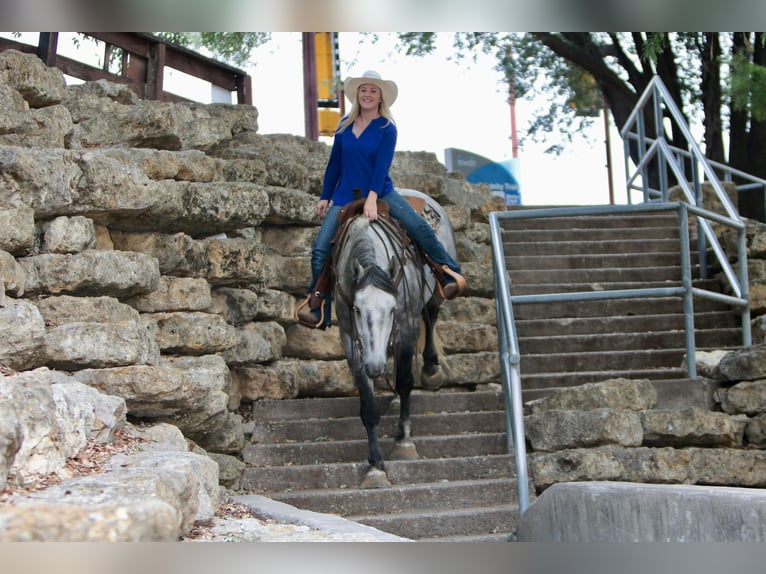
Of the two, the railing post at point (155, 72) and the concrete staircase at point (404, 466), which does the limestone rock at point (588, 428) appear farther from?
the railing post at point (155, 72)

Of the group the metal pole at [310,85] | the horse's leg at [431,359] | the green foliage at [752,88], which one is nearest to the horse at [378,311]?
the horse's leg at [431,359]

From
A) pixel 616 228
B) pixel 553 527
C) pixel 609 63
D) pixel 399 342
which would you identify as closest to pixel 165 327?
pixel 399 342

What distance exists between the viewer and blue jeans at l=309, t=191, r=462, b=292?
25.4 ft

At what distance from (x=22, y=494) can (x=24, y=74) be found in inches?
181

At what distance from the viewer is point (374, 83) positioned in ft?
25.2

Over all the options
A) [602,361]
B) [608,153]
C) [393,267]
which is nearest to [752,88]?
[602,361]

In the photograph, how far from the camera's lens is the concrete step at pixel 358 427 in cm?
812

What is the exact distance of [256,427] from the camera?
26.7 feet

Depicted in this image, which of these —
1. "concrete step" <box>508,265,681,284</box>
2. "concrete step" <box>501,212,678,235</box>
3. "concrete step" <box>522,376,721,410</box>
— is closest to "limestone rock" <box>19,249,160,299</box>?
"concrete step" <box>522,376,721,410</box>

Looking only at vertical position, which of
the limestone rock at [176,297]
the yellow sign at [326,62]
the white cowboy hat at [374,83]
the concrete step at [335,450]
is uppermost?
the yellow sign at [326,62]

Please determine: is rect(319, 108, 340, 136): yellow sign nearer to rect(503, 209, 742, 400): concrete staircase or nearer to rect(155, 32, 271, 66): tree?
rect(155, 32, 271, 66): tree

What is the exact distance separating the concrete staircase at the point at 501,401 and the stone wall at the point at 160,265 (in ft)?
1.28

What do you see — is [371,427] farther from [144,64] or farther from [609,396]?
[144,64]

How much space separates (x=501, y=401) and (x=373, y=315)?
7.43ft
